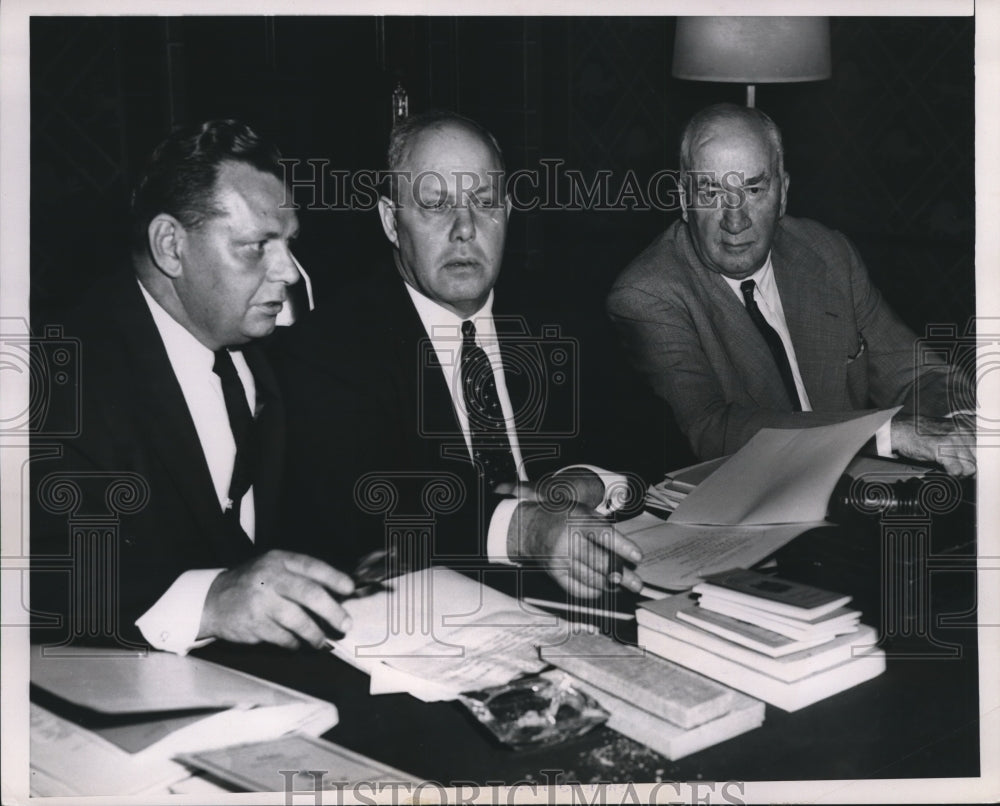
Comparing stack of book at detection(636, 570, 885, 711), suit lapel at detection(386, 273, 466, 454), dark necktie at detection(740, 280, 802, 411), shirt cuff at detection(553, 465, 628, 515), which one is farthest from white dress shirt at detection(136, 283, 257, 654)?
dark necktie at detection(740, 280, 802, 411)

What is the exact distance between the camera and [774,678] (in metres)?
2.19

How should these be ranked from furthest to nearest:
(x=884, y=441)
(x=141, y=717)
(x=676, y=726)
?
(x=884, y=441), (x=141, y=717), (x=676, y=726)

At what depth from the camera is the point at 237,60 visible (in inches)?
101

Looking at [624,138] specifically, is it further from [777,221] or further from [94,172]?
[94,172]

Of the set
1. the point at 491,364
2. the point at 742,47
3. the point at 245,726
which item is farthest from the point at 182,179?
the point at 742,47

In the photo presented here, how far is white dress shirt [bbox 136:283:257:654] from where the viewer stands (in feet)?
8.29

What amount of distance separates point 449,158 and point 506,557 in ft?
2.93

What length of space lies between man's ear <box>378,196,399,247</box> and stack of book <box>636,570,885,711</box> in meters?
0.98

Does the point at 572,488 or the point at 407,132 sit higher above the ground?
the point at 407,132

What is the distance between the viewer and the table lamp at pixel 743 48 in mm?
2672

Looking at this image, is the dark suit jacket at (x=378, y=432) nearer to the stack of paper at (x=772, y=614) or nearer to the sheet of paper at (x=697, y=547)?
the sheet of paper at (x=697, y=547)

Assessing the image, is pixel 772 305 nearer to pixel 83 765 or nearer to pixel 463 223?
pixel 463 223

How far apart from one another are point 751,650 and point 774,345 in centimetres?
84

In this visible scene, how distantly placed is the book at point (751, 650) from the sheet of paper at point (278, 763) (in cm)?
58
